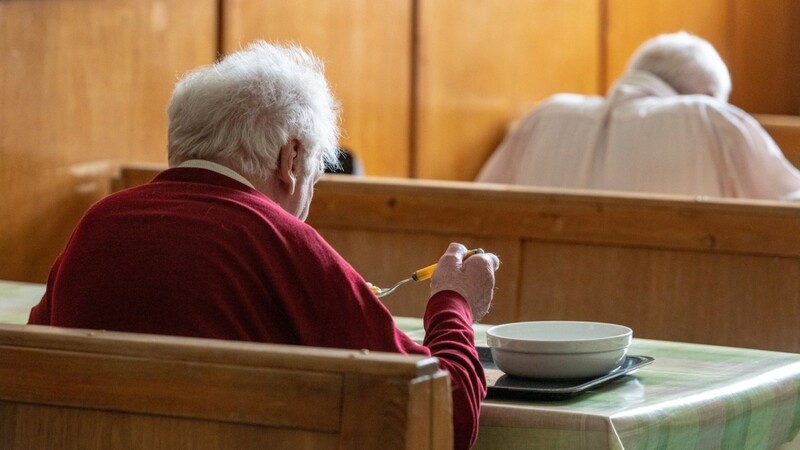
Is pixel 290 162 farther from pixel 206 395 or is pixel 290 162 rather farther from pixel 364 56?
pixel 364 56

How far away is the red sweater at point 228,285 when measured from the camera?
172 centimetres

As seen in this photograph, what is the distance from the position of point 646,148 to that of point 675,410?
3.57 m

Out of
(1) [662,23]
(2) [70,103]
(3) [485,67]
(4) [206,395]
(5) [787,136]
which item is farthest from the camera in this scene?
(1) [662,23]

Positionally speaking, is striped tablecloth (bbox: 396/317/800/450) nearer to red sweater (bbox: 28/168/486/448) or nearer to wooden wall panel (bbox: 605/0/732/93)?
red sweater (bbox: 28/168/486/448)

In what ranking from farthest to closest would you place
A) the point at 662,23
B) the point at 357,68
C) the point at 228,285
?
the point at 662,23 → the point at 357,68 → the point at 228,285

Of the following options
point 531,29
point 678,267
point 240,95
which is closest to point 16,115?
point 678,267

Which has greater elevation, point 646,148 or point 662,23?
point 662,23

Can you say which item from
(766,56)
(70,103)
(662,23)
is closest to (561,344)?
(70,103)

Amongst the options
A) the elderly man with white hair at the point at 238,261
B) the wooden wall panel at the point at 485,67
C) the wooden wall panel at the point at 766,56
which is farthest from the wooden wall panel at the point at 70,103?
the wooden wall panel at the point at 766,56

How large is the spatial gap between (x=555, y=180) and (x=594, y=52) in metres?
2.00

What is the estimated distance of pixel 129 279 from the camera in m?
1.74

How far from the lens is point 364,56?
18.6 feet

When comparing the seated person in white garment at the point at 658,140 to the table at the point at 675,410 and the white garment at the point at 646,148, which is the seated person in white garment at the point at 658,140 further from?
the table at the point at 675,410

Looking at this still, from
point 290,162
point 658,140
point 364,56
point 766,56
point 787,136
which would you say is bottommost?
point 787,136
